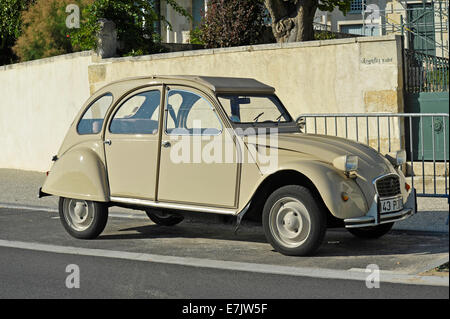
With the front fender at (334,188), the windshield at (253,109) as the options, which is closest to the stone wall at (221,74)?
the windshield at (253,109)

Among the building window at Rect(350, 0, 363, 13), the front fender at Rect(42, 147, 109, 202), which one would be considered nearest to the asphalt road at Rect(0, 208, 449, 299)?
the front fender at Rect(42, 147, 109, 202)

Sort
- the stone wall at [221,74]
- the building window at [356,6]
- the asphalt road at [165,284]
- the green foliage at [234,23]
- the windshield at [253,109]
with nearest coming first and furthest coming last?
the asphalt road at [165,284] < the windshield at [253,109] < the stone wall at [221,74] < the green foliage at [234,23] < the building window at [356,6]

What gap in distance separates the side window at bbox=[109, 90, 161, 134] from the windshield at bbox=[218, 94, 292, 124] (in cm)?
83

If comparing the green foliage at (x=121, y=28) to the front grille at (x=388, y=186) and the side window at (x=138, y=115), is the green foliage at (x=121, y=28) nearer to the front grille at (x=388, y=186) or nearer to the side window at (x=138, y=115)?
the side window at (x=138, y=115)

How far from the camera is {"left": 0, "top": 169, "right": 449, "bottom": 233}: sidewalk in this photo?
975cm

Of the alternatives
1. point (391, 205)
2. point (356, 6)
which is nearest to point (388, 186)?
point (391, 205)

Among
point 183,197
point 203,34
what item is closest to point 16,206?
point 183,197

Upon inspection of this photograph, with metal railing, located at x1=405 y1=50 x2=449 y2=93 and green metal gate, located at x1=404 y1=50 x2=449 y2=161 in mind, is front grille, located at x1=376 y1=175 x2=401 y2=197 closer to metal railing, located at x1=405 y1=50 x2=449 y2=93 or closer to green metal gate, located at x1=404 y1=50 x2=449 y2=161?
green metal gate, located at x1=404 y1=50 x2=449 y2=161

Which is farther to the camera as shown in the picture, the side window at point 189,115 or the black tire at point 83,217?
the black tire at point 83,217

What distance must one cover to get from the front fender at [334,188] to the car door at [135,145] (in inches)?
70.5

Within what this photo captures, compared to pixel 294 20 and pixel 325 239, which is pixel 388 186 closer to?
pixel 325 239

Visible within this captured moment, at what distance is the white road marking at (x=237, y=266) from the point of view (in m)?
6.88

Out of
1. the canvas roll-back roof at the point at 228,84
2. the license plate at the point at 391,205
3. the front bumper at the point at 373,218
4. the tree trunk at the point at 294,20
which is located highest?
the tree trunk at the point at 294,20
